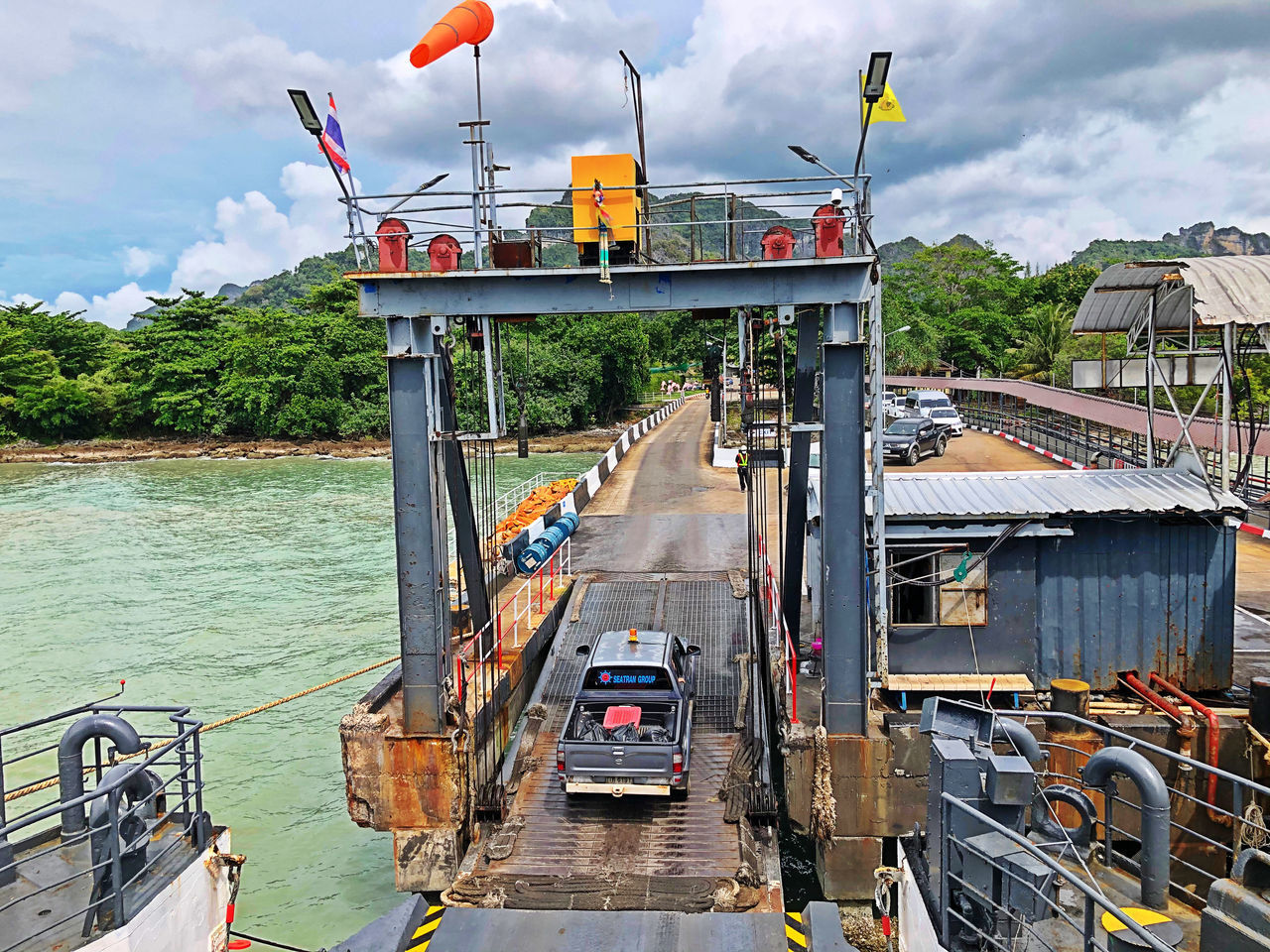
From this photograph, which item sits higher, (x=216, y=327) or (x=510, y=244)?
(x=216, y=327)

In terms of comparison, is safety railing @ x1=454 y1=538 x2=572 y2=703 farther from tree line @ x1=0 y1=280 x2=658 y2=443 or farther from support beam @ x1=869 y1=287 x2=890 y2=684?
tree line @ x1=0 y1=280 x2=658 y2=443

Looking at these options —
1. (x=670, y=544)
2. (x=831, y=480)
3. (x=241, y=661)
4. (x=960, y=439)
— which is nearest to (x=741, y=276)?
(x=831, y=480)

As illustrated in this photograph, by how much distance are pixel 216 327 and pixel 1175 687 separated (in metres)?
81.4

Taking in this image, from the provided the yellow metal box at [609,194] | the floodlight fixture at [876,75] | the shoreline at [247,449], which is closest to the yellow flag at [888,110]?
the floodlight fixture at [876,75]

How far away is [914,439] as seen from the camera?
35688 mm

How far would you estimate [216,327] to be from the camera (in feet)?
262

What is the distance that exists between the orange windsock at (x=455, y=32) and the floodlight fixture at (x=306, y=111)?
1234mm

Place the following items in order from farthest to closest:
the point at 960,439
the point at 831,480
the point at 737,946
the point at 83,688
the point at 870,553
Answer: the point at 960,439 → the point at 83,688 → the point at 870,553 → the point at 831,480 → the point at 737,946

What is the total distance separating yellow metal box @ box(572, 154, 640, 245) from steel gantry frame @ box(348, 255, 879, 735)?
0.57 meters

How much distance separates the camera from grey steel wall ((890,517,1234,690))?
12219 millimetres

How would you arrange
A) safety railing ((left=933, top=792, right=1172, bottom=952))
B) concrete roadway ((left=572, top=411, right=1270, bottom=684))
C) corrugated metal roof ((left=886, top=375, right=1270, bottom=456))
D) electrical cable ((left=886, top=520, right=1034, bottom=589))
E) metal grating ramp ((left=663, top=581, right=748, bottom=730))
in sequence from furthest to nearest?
corrugated metal roof ((left=886, top=375, right=1270, bottom=456)), concrete roadway ((left=572, top=411, right=1270, bottom=684)), metal grating ramp ((left=663, top=581, right=748, bottom=730)), electrical cable ((left=886, top=520, right=1034, bottom=589)), safety railing ((left=933, top=792, right=1172, bottom=952))

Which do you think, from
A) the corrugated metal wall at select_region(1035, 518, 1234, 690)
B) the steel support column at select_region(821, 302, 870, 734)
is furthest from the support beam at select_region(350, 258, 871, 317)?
the corrugated metal wall at select_region(1035, 518, 1234, 690)

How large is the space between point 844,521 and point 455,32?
7253 mm

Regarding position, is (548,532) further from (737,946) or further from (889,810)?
(737,946)
